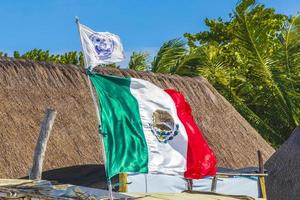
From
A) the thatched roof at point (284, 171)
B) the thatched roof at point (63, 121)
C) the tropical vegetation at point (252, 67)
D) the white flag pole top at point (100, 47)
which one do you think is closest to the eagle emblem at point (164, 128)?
the white flag pole top at point (100, 47)

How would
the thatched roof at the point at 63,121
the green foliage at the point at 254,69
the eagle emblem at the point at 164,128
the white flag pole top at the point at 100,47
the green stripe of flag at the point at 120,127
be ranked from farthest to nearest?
the green foliage at the point at 254,69
the thatched roof at the point at 63,121
the eagle emblem at the point at 164,128
the white flag pole top at the point at 100,47
the green stripe of flag at the point at 120,127

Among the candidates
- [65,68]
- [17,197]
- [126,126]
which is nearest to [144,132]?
[126,126]

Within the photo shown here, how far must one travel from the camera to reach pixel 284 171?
1530 centimetres

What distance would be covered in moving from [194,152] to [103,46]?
1.44 meters

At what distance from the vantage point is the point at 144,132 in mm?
7887

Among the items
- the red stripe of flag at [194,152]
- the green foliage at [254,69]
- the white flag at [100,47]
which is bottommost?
the red stripe of flag at [194,152]

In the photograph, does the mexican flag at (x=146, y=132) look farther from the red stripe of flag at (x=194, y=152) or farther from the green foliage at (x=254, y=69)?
the green foliage at (x=254, y=69)

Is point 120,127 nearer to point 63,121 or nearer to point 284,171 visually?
point 63,121

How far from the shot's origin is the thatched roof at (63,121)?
12789 millimetres

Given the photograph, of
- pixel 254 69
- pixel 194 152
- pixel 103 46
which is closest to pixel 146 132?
pixel 194 152

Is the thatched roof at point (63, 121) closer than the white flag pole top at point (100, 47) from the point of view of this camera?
No

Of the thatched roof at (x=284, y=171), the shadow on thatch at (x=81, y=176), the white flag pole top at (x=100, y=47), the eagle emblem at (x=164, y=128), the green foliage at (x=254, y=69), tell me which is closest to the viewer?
the white flag pole top at (x=100, y=47)

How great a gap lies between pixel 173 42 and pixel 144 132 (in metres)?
13.1

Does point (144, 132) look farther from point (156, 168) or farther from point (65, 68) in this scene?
point (65, 68)
